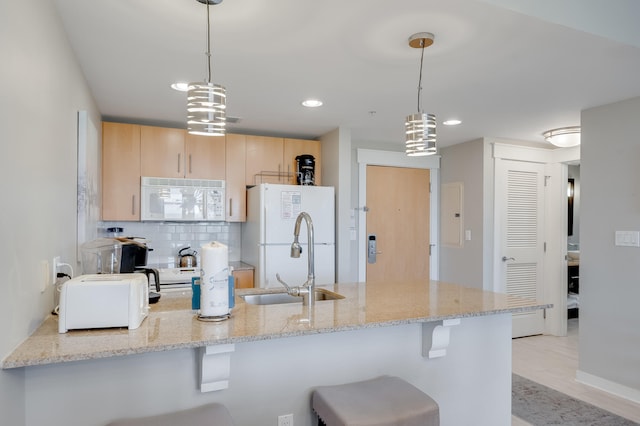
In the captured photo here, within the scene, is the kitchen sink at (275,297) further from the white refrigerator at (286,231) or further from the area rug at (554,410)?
the area rug at (554,410)

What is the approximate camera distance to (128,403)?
4.98ft

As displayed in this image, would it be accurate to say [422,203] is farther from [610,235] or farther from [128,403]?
[128,403]

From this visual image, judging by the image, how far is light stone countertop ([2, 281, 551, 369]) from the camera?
1277 mm

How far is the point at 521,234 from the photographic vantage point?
467cm

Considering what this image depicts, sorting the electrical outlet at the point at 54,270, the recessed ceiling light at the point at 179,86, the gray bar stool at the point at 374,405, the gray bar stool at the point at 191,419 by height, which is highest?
the recessed ceiling light at the point at 179,86

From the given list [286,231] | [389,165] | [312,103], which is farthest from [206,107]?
[389,165]

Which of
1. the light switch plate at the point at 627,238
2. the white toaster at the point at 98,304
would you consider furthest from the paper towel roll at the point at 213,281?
the light switch plate at the point at 627,238

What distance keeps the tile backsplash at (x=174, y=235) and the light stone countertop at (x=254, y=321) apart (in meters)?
1.96

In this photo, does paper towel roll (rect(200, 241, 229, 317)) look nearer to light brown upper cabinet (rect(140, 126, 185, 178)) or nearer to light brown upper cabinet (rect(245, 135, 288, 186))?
light brown upper cabinet (rect(140, 126, 185, 178))

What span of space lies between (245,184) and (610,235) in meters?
3.10

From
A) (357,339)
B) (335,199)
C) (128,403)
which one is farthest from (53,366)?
(335,199)

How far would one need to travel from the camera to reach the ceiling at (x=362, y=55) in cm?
184

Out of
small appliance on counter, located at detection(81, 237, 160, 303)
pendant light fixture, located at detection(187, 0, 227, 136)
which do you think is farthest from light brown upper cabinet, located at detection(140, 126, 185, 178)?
pendant light fixture, located at detection(187, 0, 227, 136)

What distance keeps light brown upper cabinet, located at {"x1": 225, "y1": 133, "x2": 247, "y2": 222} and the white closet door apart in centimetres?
273
